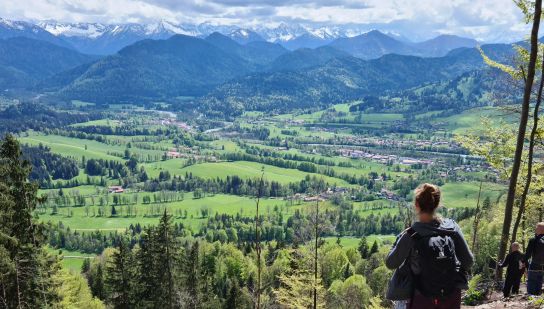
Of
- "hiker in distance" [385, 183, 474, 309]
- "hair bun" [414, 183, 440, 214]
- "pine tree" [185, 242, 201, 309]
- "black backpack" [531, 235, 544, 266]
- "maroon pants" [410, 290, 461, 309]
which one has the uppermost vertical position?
"hair bun" [414, 183, 440, 214]

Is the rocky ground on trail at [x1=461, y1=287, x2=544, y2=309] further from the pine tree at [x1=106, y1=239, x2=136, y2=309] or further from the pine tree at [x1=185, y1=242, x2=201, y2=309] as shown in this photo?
the pine tree at [x1=185, y1=242, x2=201, y2=309]

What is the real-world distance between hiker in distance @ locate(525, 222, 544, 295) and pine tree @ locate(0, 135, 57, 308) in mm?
24590

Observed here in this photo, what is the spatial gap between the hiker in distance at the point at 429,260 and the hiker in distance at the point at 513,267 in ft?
31.7

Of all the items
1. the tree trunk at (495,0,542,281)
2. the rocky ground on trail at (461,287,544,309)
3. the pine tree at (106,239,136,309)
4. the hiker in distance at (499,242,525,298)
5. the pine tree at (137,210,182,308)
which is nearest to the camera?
the rocky ground on trail at (461,287,544,309)

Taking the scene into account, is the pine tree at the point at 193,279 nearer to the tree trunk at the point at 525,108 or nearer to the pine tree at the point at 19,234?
the pine tree at the point at 19,234

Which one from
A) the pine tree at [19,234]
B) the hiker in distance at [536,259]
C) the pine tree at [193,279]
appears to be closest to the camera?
the hiker in distance at [536,259]

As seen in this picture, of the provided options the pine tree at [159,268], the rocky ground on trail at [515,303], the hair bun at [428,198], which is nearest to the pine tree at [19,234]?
the pine tree at [159,268]

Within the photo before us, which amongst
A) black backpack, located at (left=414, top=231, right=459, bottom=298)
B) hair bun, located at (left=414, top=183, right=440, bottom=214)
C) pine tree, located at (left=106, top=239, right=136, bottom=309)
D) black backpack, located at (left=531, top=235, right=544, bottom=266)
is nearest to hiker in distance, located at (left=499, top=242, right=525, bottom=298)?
black backpack, located at (left=531, top=235, right=544, bottom=266)

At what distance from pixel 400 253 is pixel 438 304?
40.6 inches

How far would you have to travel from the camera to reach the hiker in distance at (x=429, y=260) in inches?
301

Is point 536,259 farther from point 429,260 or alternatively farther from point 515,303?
point 429,260

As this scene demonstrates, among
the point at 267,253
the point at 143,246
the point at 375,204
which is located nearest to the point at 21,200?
the point at 143,246

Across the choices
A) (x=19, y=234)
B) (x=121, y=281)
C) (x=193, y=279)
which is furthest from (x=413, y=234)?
(x=193, y=279)

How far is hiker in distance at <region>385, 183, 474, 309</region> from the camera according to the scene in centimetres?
764
